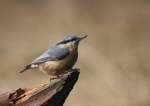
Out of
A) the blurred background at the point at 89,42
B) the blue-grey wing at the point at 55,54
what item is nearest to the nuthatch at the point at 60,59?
the blue-grey wing at the point at 55,54

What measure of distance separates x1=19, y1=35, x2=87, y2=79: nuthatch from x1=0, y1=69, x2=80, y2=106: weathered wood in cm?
9

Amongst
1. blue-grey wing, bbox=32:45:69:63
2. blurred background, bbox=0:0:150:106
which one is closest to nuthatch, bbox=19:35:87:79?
blue-grey wing, bbox=32:45:69:63

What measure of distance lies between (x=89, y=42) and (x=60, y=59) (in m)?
2.15

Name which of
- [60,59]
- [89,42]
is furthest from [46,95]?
[89,42]

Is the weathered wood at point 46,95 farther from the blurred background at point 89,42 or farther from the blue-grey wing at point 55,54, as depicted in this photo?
the blurred background at point 89,42

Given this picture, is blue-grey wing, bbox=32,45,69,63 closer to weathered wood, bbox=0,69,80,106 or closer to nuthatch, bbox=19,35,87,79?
nuthatch, bbox=19,35,87,79

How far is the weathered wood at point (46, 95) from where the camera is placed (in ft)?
4.95

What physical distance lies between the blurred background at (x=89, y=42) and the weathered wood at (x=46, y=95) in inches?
73.9

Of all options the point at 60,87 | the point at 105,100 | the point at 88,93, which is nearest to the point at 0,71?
the point at 88,93

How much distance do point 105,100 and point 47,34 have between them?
1148mm

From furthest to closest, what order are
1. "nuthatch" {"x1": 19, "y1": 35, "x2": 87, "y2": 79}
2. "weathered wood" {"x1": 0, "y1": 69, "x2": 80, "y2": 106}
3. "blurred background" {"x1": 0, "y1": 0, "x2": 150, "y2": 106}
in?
"blurred background" {"x1": 0, "y1": 0, "x2": 150, "y2": 106} < "nuthatch" {"x1": 19, "y1": 35, "x2": 87, "y2": 79} < "weathered wood" {"x1": 0, "y1": 69, "x2": 80, "y2": 106}

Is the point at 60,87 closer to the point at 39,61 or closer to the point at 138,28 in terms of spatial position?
the point at 39,61

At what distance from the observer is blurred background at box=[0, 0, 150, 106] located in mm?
3449

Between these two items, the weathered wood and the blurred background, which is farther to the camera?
the blurred background
